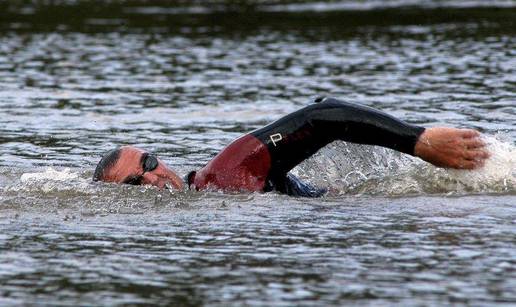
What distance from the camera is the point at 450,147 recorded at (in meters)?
10.9

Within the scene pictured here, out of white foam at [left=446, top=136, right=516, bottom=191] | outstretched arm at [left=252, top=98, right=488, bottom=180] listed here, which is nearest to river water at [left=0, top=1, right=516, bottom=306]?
white foam at [left=446, top=136, right=516, bottom=191]

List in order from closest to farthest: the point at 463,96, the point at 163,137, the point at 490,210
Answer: the point at 490,210 < the point at 163,137 < the point at 463,96

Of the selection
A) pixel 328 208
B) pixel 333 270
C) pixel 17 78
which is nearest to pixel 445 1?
pixel 17 78

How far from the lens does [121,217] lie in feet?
35.6

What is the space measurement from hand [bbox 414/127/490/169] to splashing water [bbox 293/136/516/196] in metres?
0.17

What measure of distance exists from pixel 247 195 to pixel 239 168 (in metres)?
0.29

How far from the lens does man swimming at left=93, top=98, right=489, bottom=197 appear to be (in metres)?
10.9

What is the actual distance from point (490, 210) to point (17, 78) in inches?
505

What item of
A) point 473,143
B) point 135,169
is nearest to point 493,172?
point 473,143

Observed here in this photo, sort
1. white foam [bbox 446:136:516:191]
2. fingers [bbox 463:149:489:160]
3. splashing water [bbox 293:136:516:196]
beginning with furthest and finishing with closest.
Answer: splashing water [bbox 293:136:516:196] → white foam [bbox 446:136:516:191] → fingers [bbox 463:149:489:160]

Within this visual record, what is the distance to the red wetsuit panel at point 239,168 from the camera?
35.9 feet

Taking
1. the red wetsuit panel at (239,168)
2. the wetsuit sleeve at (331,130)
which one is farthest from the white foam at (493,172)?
the red wetsuit panel at (239,168)

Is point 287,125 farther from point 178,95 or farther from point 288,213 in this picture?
point 178,95

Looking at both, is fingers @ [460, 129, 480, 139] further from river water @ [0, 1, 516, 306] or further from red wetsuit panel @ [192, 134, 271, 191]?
red wetsuit panel @ [192, 134, 271, 191]
